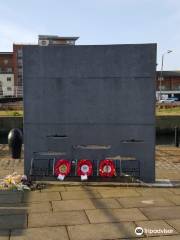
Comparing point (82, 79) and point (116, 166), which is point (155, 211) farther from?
point (82, 79)

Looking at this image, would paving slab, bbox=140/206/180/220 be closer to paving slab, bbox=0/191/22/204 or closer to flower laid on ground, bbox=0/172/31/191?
paving slab, bbox=0/191/22/204

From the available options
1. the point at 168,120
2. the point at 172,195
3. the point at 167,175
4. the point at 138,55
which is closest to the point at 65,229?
the point at 172,195

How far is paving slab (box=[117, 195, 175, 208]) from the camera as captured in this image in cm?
727

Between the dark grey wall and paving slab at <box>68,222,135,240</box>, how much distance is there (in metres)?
3.75

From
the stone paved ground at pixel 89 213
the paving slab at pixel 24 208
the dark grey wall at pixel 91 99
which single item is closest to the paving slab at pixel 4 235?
the stone paved ground at pixel 89 213

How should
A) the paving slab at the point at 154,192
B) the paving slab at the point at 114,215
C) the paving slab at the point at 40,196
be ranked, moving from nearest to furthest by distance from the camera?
the paving slab at the point at 114,215 → the paving slab at the point at 40,196 → the paving slab at the point at 154,192

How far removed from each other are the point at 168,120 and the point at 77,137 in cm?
3070

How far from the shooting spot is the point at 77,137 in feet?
31.8

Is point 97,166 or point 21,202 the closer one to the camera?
point 21,202

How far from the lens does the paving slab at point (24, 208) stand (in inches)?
265

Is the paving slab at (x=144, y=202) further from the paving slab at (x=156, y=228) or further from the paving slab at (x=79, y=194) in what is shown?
the paving slab at (x=156, y=228)

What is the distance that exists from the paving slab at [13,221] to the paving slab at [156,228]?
170cm

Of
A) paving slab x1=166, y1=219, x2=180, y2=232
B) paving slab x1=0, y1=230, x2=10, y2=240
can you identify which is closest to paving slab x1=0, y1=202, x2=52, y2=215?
paving slab x1=0, y1=230, x2=10, y2=240

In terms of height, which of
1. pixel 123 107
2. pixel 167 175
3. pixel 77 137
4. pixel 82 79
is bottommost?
pixel 167 175
